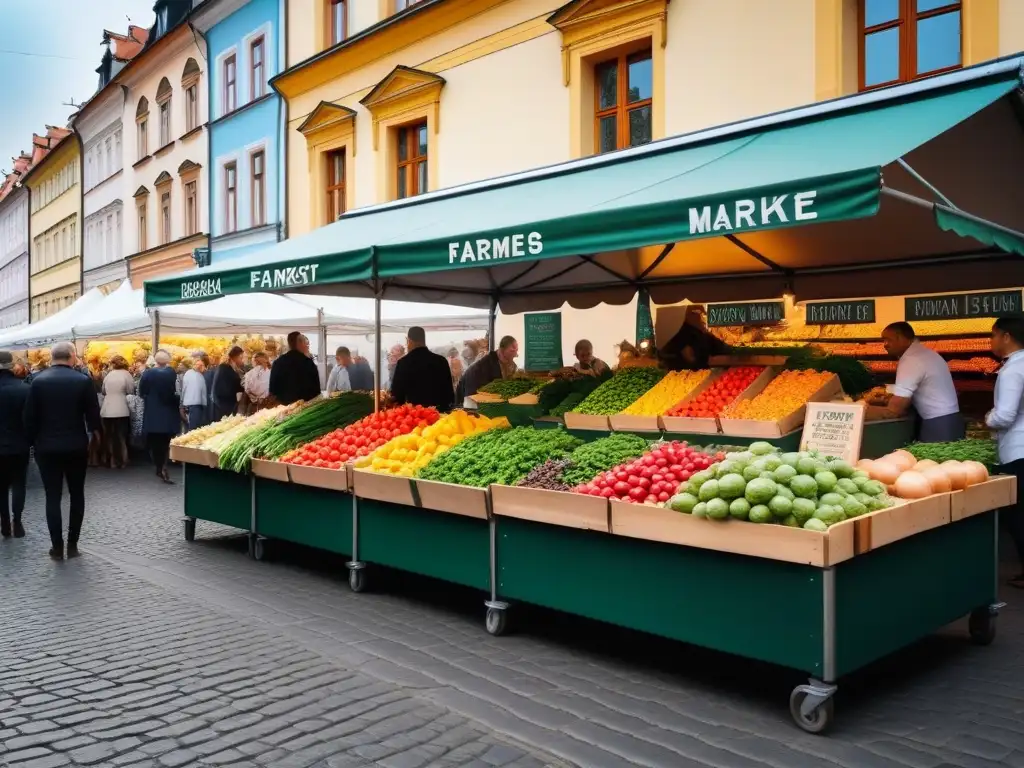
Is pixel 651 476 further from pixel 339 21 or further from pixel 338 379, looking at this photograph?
pixel 339 21

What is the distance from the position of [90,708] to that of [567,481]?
2.89 meters

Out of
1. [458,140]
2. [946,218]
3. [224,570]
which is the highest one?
[458,140]

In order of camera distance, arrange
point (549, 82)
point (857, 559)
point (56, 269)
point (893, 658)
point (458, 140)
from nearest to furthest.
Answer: point (857, 559) → point (893, 658) → point (549, 82) → point (458, 140) → point (56, 269)

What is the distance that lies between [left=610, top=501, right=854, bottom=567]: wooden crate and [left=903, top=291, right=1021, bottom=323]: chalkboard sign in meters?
6.49

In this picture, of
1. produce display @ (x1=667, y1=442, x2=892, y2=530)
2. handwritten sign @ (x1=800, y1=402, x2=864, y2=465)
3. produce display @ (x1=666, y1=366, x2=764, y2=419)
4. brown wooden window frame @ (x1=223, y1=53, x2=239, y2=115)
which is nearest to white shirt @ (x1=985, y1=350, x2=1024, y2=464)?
handwritten sign @ (x1=800, y1=402, x2=864, y2=465)

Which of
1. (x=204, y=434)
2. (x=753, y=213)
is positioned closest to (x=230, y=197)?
(x=204, y=434)

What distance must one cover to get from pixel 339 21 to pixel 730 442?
16.1 m

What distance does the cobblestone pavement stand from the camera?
4.02m

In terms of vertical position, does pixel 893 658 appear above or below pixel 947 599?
below

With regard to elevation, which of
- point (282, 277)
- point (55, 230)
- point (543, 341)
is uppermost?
point (55, 230)

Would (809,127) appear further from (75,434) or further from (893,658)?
(75,434)

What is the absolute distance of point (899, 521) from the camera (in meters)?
4.56

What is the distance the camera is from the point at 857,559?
4.37 meters

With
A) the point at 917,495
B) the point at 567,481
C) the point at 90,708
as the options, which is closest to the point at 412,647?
the point at 567,481
